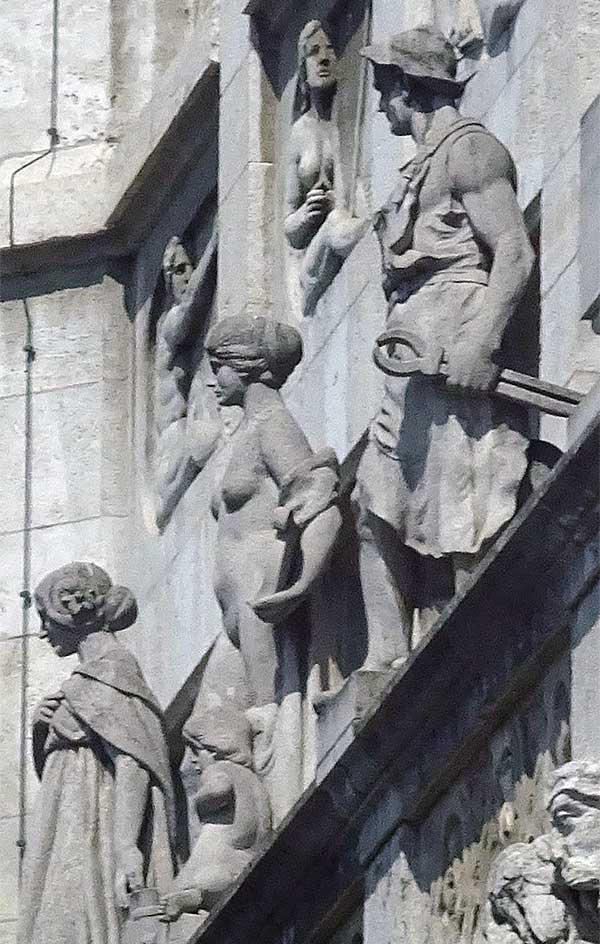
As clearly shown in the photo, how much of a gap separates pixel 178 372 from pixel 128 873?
3.98 metres

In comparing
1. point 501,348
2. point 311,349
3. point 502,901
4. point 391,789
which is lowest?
point 502,901

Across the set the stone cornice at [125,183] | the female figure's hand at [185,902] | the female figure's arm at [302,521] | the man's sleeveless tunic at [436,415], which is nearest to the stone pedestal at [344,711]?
the man's sleeveless tunic at [436,415]

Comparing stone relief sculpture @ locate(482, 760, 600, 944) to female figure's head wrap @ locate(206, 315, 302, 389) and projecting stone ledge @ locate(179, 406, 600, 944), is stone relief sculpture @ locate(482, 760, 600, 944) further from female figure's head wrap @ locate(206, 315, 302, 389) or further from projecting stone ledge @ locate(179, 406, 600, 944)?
female figure's head wrap @ locate(206, 315, 302, 389)

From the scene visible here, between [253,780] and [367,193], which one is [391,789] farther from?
[367,193]

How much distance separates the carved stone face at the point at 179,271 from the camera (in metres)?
23.8

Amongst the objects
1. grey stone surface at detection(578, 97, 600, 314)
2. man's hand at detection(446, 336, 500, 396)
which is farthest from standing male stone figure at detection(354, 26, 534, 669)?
grey stone surface at detection(578, 97, 600, 314)

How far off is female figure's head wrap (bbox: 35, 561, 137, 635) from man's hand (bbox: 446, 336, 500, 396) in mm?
4221

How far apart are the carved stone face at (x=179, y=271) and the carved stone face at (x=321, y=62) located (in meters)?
2.62

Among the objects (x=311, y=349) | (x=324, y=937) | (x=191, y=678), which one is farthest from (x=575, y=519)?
(x=191, y=678)

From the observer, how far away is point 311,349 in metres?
20.7

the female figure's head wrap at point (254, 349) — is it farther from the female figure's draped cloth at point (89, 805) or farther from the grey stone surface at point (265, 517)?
the female figure's draped cloth at point (89, 805)

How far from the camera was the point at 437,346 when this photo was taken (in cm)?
1720

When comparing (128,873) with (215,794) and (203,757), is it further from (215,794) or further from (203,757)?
(215,794)

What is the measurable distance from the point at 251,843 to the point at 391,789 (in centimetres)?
166
